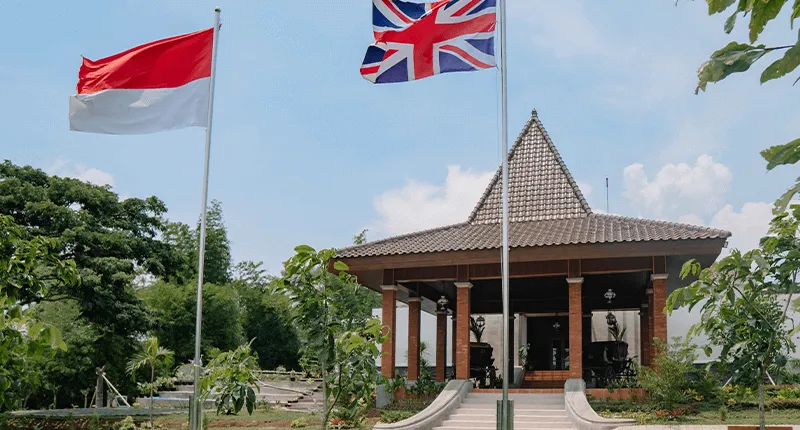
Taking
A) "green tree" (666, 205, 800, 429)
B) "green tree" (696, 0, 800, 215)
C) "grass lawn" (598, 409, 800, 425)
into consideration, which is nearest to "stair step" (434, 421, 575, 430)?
"grass lawn" (598, 409, 800, 425)

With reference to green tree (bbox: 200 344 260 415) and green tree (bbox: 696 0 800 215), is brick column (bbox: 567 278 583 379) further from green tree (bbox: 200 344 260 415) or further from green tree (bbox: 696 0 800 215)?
green tree (bbox: 696 0 800 215)

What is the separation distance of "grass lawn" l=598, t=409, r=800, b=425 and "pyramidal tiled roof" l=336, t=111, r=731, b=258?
11.8 ft

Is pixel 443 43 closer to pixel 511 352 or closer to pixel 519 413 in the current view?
pixel 519 413

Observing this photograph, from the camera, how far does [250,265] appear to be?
5378 cm

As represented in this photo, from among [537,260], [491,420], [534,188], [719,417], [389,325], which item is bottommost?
[491,420]

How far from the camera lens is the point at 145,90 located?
13.3 metres

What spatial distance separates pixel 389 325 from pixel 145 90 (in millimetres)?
9166

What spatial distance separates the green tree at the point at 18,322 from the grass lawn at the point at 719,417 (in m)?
11.1

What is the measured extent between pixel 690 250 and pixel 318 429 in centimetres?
864

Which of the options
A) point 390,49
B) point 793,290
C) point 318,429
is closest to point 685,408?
point 318,429

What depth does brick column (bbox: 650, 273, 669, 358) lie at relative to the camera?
17.5 meters

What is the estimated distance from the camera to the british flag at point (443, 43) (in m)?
11.9

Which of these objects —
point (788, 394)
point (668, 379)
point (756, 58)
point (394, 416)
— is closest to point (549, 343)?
point (788, 394)

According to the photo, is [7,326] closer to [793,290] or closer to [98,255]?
[793,290]
